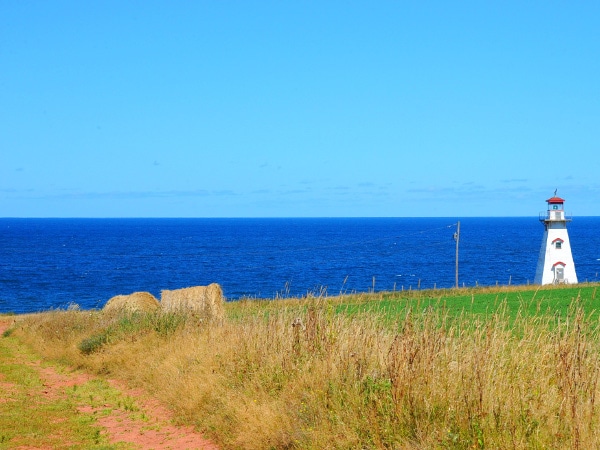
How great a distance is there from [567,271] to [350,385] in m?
46.5

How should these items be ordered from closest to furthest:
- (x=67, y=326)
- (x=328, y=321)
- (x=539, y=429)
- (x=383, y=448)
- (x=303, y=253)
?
(x=539, y=429)
(x=383, y=448)
(x=328, y=321)
(x=67, y=326)
(x=303, y=253)

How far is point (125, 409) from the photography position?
442 inches

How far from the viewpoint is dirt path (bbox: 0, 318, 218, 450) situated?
9.23 metres

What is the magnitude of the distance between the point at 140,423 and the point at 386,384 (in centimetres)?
470

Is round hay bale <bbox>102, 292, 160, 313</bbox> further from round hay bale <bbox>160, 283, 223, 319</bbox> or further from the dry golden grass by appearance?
the dry golden grass

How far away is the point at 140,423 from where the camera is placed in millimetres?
10359

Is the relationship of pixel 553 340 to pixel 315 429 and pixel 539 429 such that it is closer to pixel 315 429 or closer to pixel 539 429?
pixel 539 429

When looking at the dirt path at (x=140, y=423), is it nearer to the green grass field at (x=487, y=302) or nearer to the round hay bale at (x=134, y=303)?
the round hay bale at (x=134, y=303)

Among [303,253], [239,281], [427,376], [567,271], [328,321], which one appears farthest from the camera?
[303,253]

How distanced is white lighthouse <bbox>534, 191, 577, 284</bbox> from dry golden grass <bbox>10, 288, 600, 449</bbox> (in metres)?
42.8

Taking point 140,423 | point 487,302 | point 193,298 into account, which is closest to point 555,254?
point 487,302

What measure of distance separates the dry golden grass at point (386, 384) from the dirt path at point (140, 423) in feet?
0.81

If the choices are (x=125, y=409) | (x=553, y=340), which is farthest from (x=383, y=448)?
(x=125, y=409)

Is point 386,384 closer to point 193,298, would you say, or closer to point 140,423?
point 140,423
